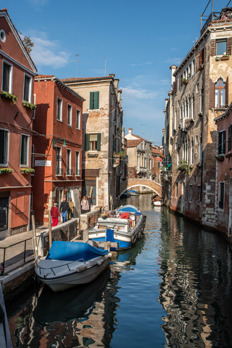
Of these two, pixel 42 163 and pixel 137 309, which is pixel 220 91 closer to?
pixel 42 163

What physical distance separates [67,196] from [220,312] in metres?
12.5

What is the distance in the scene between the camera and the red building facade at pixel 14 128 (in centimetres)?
1237

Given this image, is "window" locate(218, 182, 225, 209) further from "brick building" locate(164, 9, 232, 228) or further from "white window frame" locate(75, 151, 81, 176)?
"white window frame" locate(75, 151, 81, 176)

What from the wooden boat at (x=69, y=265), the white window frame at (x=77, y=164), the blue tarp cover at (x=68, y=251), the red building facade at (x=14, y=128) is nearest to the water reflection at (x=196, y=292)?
the wooden boat at (x=69, y=265)

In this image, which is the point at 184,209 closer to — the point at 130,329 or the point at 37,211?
the point at 37,211

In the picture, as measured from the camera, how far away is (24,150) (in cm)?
1415

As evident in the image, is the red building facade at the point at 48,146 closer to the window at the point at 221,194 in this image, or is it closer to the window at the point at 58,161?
the window at the point at 58,161

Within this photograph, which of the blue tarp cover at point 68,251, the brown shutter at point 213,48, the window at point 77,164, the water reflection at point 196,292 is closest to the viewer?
the water reflection at point 196,292

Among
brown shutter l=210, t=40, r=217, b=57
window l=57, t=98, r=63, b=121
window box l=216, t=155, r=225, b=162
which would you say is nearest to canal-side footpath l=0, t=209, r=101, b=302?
window l=57, t=98, r=63, b=121

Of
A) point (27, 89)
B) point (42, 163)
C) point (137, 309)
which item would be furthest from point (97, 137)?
point (137, 309)

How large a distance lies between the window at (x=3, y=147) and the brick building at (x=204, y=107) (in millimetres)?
12857

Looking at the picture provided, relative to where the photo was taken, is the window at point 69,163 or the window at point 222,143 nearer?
the window at point 222,143

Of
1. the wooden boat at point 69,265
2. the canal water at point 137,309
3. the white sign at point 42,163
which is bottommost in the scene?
the canal water at point 137,309

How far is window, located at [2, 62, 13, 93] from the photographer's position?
1246 cm
